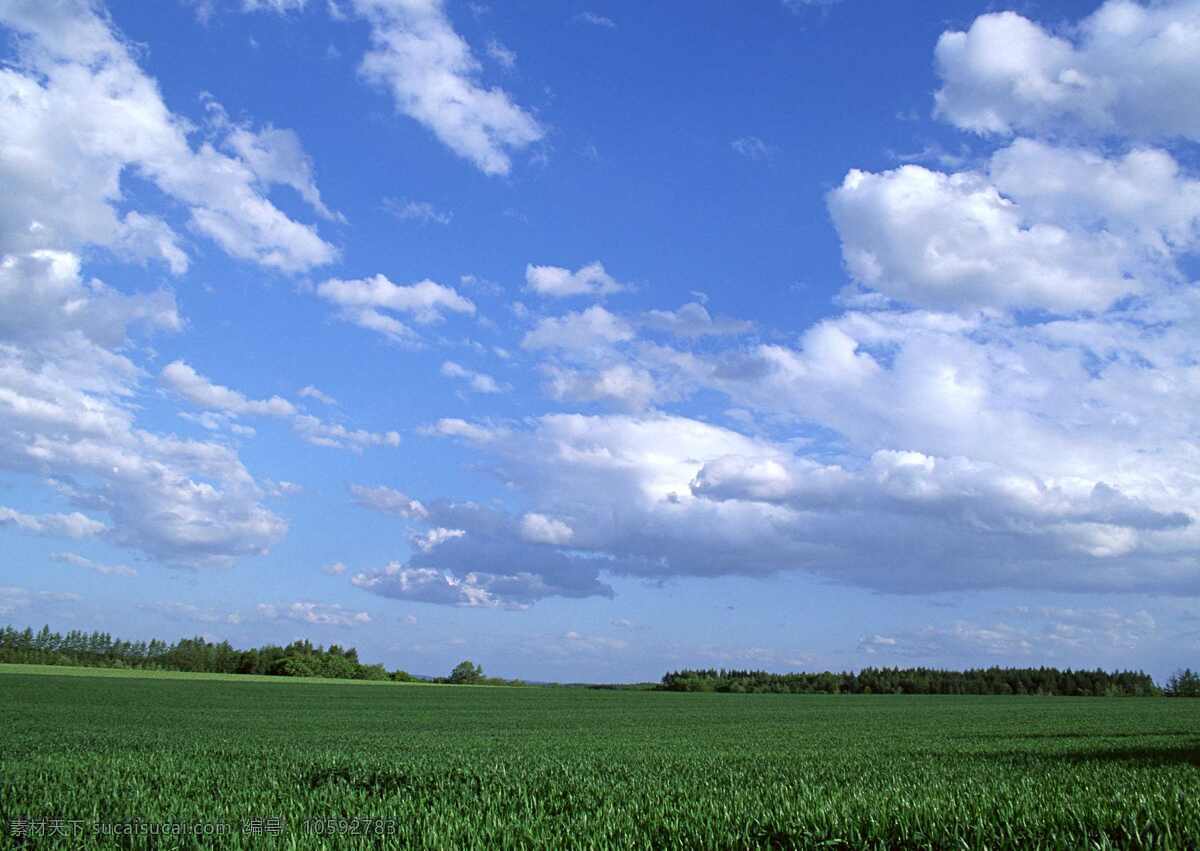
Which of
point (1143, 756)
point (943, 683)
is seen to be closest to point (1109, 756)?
point (1143, 756)

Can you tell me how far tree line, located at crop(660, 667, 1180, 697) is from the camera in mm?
144625

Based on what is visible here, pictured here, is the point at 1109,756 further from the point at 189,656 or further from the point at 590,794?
the point at 189,656

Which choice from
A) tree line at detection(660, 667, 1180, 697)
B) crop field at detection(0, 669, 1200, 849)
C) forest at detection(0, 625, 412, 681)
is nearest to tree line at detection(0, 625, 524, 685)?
forest at detection(0, 625, 412, 681)

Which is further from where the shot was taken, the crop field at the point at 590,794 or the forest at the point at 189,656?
the forest at the point at 189,656

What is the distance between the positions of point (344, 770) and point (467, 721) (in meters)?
33.8

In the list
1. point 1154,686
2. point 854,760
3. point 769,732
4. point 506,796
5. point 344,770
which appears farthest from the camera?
point 1154,686

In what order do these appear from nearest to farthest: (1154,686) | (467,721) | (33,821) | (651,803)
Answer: (33,821) < (651,803) < (467,721) < (1154,686)

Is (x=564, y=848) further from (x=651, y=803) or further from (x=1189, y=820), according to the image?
(x=1189, y=820)

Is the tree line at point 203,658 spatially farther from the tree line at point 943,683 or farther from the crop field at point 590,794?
the crop field at point 590,794

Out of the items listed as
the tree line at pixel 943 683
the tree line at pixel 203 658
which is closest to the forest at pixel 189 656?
the tree line at pixel 203 658

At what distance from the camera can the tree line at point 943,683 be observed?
→ 14462 centimetres

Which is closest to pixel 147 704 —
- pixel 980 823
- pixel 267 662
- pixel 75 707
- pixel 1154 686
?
pixel 75 707

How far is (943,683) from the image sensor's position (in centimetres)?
14900

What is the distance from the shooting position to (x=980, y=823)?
29.9ft
